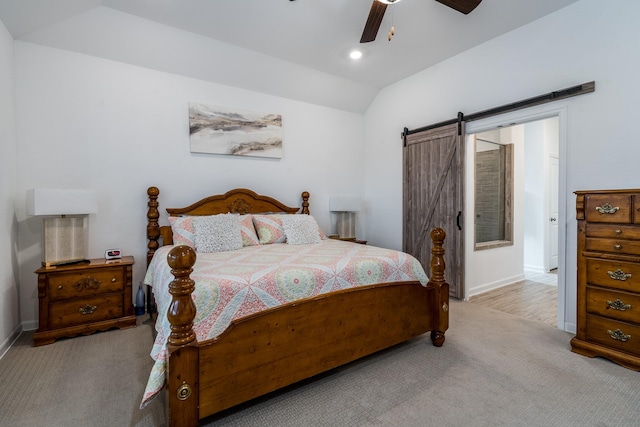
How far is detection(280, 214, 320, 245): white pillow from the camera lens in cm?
338

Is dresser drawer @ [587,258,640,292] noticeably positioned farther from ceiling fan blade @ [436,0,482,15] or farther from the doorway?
ceiling fan blade @ [436,0,482,15]

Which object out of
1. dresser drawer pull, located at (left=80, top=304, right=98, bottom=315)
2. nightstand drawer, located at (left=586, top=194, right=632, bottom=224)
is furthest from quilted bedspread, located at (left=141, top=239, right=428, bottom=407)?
nightstand drawer, located at (left=586, top=194, right=632, bottom=224)

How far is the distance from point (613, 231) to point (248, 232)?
10.3ft

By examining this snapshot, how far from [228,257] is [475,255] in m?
3.14

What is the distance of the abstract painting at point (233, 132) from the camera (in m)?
3.65

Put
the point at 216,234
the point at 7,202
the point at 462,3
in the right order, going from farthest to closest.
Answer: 1. the point at 216,234
2. the point at 7,202
3. the point at 462,3

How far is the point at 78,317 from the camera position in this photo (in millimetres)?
2688

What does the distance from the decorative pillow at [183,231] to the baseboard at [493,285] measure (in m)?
3.38

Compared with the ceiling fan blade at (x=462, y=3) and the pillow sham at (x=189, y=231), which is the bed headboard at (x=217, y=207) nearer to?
the pillow sham at (x=189, y=231)

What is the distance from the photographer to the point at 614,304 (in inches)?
87.0

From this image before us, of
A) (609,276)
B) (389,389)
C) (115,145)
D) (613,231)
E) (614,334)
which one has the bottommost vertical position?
(389,389)

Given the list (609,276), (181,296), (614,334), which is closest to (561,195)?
(609,276)

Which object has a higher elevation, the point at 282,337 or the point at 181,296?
the point at 181,296

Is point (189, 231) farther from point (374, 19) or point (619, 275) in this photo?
point (619, 275)
